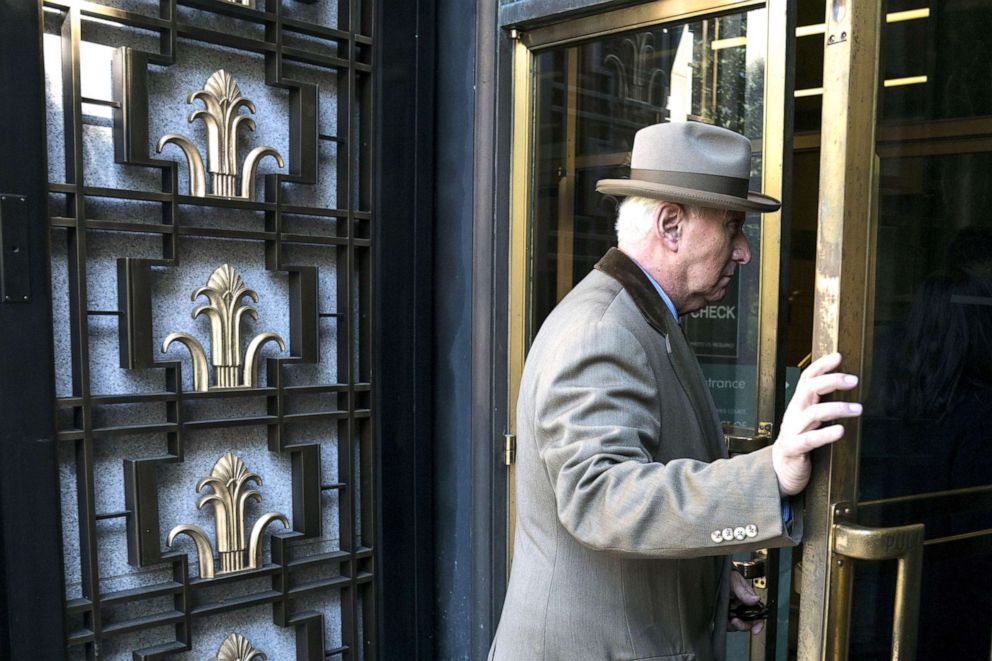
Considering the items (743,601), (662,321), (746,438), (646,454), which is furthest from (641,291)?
(746,438)

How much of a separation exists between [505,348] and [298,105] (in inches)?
41.1

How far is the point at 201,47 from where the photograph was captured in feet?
8.99

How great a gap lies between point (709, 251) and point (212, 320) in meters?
1.58

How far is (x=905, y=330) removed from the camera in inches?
66.0

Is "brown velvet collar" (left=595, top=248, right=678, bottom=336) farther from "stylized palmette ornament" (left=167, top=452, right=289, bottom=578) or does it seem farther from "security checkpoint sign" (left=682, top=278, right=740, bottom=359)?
"stylized palmette ornament" (left=167, top=452, right=289, bottom=578)

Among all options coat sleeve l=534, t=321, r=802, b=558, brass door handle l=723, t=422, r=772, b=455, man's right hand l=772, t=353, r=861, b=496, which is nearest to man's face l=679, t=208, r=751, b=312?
coat sleeve l=534, t=321, r=802, b=558

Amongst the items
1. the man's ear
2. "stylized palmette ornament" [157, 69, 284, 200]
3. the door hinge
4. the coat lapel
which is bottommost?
the door hinge

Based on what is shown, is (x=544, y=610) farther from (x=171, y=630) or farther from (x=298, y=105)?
(x=298, y=105)

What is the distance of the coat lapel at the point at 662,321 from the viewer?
1.80 metres

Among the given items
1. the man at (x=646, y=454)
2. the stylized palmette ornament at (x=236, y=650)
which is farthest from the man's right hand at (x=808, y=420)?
the stylized palmette ornament at (x=236, y=650)

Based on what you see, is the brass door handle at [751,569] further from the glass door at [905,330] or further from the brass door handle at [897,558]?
the brass door handle at [897,558]

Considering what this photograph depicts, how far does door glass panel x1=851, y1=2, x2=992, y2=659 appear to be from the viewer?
5.26 ft

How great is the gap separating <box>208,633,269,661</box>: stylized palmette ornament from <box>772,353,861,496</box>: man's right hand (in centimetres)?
204

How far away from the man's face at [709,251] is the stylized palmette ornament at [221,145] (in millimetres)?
1510
